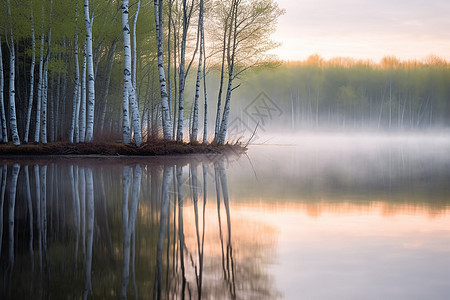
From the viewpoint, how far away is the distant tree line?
315 ft

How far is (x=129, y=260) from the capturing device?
483cm

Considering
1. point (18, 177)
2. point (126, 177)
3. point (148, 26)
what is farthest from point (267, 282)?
point (148, 26)

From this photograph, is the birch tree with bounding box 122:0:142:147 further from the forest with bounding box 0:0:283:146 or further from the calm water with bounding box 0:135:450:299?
the calm water with bounding box 0:135:450:299

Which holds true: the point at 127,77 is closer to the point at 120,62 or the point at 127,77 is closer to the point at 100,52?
the point at 100,52

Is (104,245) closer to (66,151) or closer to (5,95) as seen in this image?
(66,151)

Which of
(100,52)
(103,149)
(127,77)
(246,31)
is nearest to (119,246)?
(103,149)

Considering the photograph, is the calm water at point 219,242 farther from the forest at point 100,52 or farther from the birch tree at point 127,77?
the forest at point 100,52

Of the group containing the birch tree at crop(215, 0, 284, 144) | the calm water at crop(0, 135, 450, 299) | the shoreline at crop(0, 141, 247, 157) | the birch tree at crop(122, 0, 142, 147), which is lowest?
the calm water at crop(0, 135, 450, 299)

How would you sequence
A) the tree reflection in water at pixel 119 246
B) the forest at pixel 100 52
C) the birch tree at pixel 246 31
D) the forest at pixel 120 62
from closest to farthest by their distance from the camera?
the tree reflection in water at pixel 119 246, the forest at pixel 120 62, the forest at pixel 100 52, the birch tree at pixel 246 31

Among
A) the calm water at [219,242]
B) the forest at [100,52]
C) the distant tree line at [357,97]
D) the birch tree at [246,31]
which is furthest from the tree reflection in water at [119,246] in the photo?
the distant tree line at [357,97]

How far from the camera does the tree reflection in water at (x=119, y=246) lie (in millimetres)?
4082

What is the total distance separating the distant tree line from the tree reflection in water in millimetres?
85901

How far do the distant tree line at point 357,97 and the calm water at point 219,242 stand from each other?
278ft

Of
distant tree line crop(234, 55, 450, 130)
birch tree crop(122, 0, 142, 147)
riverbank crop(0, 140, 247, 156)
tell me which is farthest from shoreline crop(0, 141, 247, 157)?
distant tree line crop(234, 55, 450, 130)
